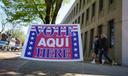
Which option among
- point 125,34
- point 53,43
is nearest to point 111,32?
point 125,34

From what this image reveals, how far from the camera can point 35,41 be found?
6.22 metres

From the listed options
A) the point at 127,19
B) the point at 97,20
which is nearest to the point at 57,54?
the point at 127,19

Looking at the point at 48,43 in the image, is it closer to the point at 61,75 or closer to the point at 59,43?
the point at 59,43

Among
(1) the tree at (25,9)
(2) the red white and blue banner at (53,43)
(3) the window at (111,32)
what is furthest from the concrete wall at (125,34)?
(2) the red white and blue banner at (53,43)

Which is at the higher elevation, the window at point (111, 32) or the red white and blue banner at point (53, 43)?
the window at point (111, 32)

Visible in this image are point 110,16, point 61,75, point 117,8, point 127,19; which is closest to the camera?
point 61,75

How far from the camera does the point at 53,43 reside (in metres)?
6.18

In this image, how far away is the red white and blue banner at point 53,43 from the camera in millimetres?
6082

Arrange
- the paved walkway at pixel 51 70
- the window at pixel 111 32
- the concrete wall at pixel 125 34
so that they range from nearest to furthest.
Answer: the paved walkway at pixel 51 70, the concrete wall at pixel 125 34, the window at pixel 111 32

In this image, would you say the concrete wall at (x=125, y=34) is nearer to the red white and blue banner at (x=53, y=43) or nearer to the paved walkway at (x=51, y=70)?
the paved walkway at (x=51, y=70)

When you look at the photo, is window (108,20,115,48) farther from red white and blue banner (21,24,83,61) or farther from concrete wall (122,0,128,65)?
red white and blue banner (21,24,83,61)

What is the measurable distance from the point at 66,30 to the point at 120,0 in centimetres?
1215

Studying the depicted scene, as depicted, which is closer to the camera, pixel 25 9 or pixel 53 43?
pixel 53 43

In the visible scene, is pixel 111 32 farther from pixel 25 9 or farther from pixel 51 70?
pixel 25 9
